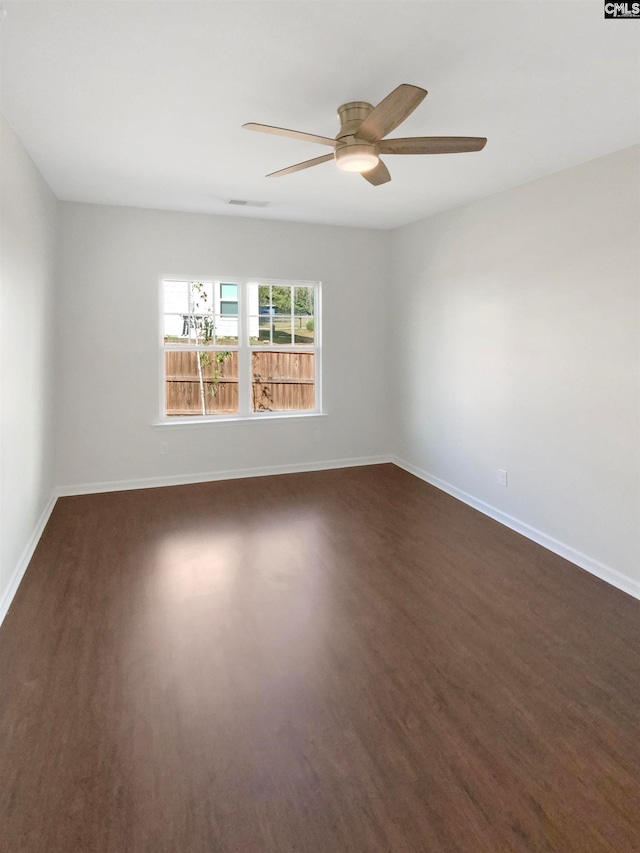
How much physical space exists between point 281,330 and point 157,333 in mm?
1326

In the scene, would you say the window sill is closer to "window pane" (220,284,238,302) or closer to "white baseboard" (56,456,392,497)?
"white baseboard" (56,456,392,497)

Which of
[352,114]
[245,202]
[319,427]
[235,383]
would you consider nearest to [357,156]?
[352,114]

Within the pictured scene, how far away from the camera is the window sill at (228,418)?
5.06 m

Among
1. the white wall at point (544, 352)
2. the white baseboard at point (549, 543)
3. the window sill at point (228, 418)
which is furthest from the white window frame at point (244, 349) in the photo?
the white baseboard at point (549, 543)

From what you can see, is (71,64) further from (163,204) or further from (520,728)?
(520,728)

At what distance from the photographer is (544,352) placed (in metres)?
3.62

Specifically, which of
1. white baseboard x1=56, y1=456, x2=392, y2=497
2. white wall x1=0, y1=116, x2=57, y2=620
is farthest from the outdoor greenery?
white wall x1=0, y1=116, x2=57, y2=620

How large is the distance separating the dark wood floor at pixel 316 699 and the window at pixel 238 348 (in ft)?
6.26

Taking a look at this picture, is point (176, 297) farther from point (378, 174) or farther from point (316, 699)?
point (316, 699)

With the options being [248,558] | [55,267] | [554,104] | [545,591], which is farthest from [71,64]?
[545,591]

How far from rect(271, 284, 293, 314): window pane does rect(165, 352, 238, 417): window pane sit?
27.4 inches

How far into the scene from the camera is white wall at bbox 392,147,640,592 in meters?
3.04

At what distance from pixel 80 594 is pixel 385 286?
440 centimetres

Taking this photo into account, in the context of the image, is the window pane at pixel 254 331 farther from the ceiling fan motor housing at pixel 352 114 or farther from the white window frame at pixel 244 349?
the ceiling fan motor housing at pixel 352 114
